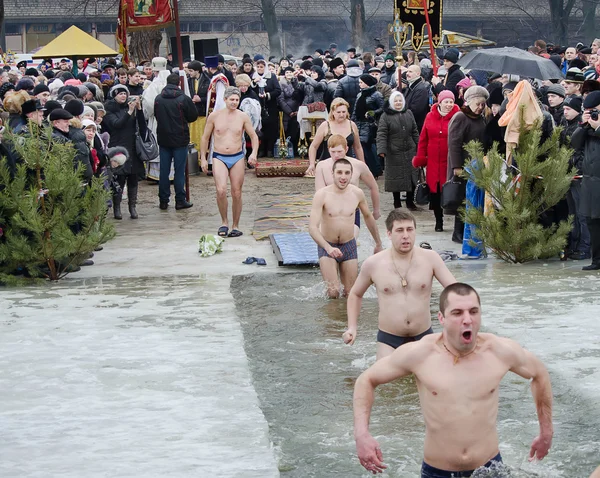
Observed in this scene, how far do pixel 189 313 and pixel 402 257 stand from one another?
292cm

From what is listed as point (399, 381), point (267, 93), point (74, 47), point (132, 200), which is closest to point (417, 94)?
point (132, 200)

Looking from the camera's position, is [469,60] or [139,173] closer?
[139,173]

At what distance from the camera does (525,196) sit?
11734 millimetres

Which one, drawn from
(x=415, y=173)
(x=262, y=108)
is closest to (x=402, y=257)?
(x=415, y=173)

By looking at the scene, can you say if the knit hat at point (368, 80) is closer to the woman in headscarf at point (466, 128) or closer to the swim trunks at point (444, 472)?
the woman in headscarf at point (466, 128)

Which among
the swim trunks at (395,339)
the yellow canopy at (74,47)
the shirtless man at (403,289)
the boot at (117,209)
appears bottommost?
the boot at (117,209)

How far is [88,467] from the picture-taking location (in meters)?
5.78

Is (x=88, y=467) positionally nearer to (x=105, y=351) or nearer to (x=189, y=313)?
(x=105, y=351)

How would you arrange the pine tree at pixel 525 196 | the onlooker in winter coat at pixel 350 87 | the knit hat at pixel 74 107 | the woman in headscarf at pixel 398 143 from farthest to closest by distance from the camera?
the onlooker in winter coat at pixel 350 87 → the woman in headscarf at pixel 398 143 → the knit hat at pixel 74 107 → the pine tree at pixel 525 196

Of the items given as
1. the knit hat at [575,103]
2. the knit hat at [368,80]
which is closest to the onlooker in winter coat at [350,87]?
the knit hat at [368,80]

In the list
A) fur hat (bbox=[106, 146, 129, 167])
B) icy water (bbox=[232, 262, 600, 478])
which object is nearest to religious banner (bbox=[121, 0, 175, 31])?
fur hat (bbox=[106, 146, 129, 167])

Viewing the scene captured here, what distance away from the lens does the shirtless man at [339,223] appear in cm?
1008

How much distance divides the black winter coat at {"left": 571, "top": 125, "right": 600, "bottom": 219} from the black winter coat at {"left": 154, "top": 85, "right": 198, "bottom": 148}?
251 inches

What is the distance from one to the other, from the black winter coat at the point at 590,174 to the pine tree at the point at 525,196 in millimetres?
369
